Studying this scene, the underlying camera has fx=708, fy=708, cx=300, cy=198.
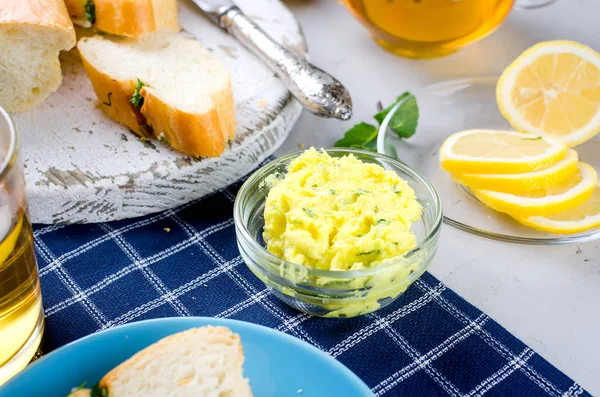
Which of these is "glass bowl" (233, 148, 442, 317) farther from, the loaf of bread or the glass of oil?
the glass of oil

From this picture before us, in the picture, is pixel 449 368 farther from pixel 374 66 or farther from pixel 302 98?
pixel 374 66

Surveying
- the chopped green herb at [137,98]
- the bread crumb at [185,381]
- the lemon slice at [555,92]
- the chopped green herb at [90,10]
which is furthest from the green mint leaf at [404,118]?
the bread crumb at [185,381]

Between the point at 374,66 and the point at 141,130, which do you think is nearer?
the point at 141,130

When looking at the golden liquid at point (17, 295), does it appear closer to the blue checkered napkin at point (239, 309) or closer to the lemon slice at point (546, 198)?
the blue checkered napkin at point (239, 309)

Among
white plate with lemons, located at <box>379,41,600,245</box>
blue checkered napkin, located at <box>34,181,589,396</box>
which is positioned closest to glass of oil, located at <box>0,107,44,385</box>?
blue checkered napkin, located at <box>34,181,589,396</box>

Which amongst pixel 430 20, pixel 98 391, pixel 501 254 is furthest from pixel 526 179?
pixel 98 391

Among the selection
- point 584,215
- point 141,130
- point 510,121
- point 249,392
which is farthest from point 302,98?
point 249,392

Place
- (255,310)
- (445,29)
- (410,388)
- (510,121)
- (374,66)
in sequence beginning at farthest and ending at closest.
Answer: (374,66) → (445,29) → (510,121) → (255,310) → (410,388)
